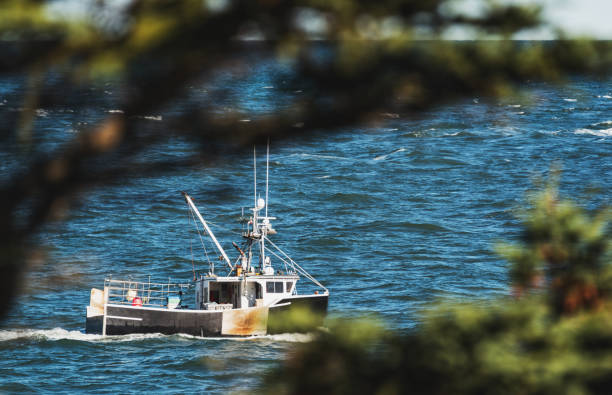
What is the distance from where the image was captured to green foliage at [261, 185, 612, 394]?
4109 mm

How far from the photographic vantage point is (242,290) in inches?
2096

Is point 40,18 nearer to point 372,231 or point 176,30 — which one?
point 176,30

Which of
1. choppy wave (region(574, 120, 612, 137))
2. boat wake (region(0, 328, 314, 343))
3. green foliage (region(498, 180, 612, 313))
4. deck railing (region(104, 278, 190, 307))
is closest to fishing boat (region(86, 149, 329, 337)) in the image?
deck railing (region(104, 278, 190, 307))

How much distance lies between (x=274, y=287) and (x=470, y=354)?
160 ft

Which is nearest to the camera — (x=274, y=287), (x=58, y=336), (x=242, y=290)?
(x=274, y=287)

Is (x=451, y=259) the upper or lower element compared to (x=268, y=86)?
lower

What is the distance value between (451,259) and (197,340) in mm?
22814

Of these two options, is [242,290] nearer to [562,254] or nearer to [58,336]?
[58,336]

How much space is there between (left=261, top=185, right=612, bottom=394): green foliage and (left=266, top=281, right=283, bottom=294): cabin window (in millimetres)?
47816

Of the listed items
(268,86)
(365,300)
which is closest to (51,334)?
(365,300)

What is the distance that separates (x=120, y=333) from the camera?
5784 cm

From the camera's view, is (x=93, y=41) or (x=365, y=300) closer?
(x=93, y=41)

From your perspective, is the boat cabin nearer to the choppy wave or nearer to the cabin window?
the cabin window

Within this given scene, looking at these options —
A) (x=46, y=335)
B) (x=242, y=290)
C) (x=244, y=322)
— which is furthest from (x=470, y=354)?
(x=46, y=335)
